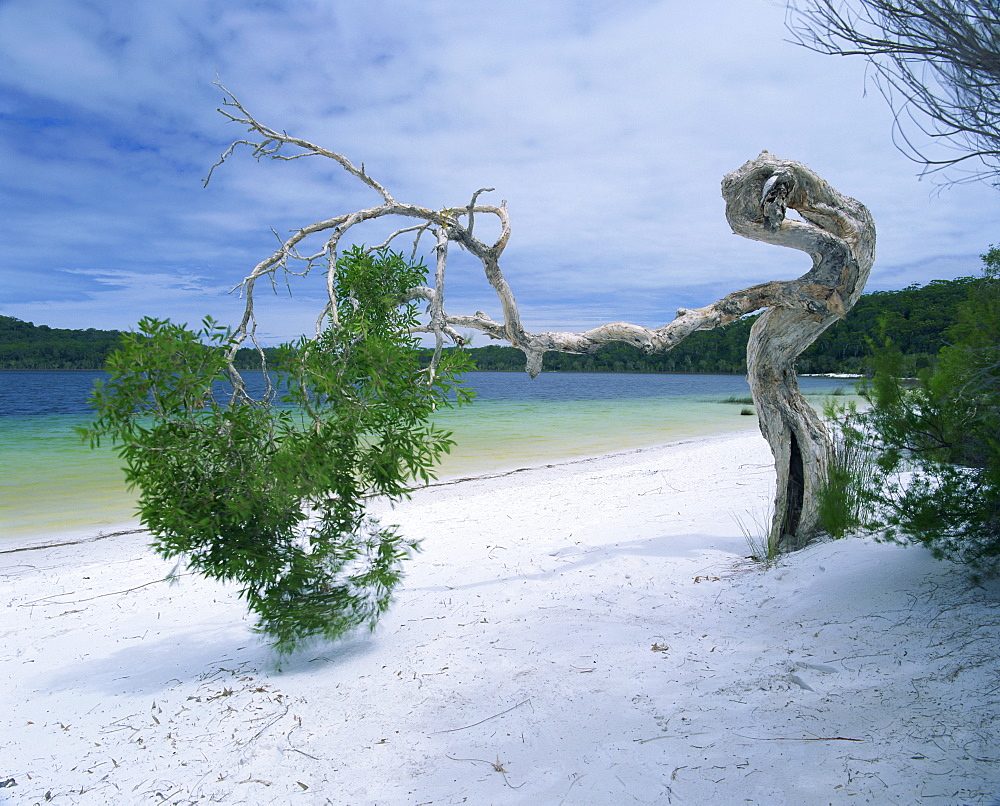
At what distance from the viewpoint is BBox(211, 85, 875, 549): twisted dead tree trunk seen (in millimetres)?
4141

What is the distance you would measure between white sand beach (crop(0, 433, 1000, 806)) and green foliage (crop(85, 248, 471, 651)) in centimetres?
81

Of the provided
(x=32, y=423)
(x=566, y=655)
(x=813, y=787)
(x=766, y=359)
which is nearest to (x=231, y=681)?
(x=566, y=655)

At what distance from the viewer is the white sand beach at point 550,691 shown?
224cm

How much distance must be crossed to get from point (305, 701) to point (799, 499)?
421 centimetres

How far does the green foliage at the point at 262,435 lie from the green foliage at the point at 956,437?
283 cm

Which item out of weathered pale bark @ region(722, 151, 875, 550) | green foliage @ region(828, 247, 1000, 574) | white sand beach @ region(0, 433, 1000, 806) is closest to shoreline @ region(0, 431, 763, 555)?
white sand beach @ region(0, 433, 1000, 806)

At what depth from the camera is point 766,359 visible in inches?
196

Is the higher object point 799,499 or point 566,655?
point 799,499

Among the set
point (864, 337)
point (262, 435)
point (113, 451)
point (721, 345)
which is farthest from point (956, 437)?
point (721, 345)

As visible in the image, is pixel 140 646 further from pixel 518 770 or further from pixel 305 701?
pixel 518 770

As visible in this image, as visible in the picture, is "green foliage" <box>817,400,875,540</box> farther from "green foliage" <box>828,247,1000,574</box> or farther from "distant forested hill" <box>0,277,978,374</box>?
"distant forested hill" <box>0,277,978,374</box>

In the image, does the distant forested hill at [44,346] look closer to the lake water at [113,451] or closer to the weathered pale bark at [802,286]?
the lake water at [113,451]

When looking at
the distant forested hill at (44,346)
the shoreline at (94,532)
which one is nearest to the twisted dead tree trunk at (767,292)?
the shoreline at (94,532)

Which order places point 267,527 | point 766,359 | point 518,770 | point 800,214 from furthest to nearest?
point 766,359 → point 800,214 → point 267,527 → point 518,770
